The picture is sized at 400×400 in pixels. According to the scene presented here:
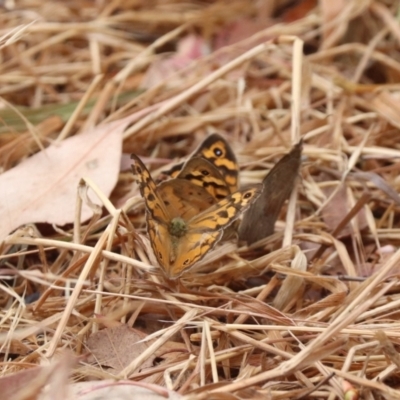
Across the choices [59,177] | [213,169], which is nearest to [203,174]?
[213,169]

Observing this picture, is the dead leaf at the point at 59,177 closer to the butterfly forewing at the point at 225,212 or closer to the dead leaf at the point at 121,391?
the butterfly forewing at the point at 225,212

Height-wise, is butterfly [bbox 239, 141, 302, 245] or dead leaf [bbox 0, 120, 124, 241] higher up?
dead leaf [bbox 0, 120, 124, 241]

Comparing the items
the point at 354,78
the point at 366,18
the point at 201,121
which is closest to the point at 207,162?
Result: the point at 201,121

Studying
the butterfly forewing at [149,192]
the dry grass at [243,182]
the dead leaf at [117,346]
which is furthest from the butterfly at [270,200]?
the dead leaf at [117,346]

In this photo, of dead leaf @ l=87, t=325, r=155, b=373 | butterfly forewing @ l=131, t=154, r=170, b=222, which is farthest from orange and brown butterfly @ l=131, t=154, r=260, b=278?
dead leaf @ l=87, t=325, r=155, b=373

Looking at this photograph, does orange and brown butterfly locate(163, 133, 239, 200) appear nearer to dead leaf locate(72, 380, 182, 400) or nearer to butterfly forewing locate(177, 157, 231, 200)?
butterfly forewing locate(177, 157, 231, 200)

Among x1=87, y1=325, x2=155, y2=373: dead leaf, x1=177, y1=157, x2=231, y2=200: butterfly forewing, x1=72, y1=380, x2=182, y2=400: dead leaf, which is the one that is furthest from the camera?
x1=177, y1=157, x2=231, y2=200: butterfly forewing

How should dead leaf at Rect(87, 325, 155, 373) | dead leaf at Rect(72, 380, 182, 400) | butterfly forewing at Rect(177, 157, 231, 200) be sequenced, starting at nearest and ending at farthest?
dead leaf at Rect(72, 380, 182, 400)
dead leaf at Rect(87, 325, 155, 373)
butterfly forewing at Rect(177, 157, 231, 200)
